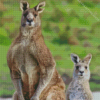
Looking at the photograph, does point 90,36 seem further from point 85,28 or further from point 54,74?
point 54,74

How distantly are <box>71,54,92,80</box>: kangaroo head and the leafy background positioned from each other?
0.47ft

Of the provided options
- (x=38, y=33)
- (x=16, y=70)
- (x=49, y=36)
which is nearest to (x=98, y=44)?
(x=49, y=36)

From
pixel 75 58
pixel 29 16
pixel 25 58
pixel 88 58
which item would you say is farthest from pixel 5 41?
pixel 88 58

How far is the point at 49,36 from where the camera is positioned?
2396mm

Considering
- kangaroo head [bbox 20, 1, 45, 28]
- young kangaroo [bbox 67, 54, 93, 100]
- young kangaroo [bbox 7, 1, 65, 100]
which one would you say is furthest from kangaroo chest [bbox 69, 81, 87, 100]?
kangaroo head [bbox 20, 1, 45, 28]

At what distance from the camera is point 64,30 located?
244 centimetres

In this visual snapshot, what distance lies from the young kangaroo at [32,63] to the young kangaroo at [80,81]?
123 mm

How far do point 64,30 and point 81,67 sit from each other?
446mm

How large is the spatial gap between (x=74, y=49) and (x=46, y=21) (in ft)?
1.32

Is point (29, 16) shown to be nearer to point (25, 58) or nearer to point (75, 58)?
point (25, 58)

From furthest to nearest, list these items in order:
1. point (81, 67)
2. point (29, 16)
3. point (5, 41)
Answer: point (5, 41), point (81, 67), point (29, 16)

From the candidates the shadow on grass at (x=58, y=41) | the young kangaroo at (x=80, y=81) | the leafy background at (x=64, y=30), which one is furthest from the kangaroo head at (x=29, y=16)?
the young kangaroo at (x=80, y=81)

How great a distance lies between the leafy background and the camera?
2389 mm

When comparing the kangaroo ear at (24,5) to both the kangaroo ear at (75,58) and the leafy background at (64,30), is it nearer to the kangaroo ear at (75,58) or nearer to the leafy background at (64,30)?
the leafy background at (64,30)
